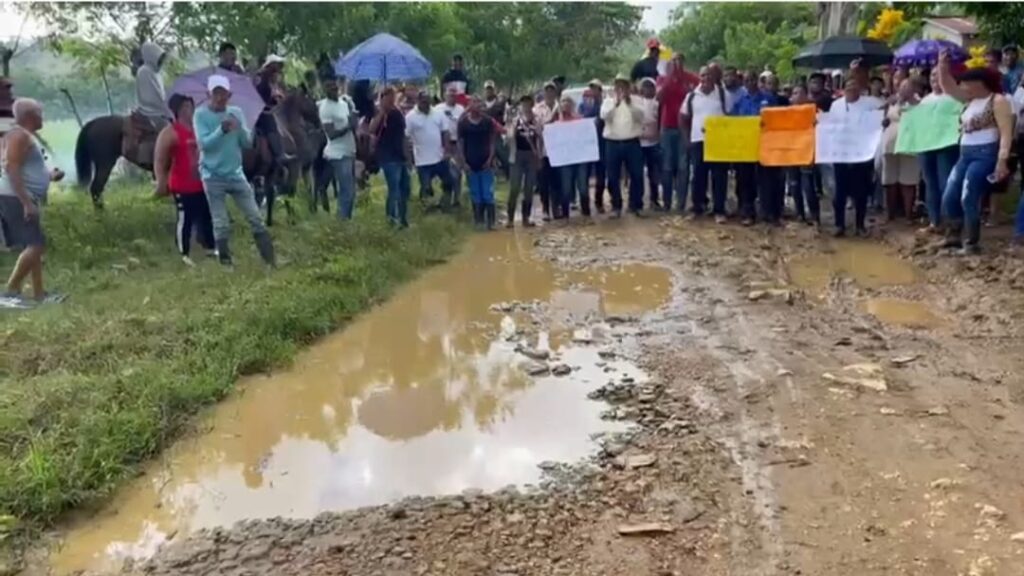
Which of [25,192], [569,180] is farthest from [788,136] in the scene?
[25,192]

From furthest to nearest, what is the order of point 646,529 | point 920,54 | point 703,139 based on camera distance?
point 920,54
point 703,139
point 646,529

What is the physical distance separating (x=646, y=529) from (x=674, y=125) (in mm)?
8098

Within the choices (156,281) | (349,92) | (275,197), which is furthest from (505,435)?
(349,92)

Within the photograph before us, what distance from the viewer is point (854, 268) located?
8477 mm

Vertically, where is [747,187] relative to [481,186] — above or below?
below

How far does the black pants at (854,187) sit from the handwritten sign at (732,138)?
110cm

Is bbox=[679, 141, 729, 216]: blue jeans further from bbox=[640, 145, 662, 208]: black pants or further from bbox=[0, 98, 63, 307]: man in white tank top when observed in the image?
bbox=[0, 98, 63, 307]: man in white tank top

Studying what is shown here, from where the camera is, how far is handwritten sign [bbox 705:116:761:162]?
1073 cm

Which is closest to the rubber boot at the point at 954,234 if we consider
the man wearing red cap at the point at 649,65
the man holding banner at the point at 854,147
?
the man holding banner at the point at 854,147

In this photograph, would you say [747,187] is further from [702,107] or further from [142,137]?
[142,137]

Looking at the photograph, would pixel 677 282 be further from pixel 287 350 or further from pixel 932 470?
pixel 932 470

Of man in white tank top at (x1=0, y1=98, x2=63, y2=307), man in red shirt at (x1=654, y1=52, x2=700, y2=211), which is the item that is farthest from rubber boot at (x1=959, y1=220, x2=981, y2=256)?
man in white tank top at (x1=0, y1=98, x2=63, y2=307)

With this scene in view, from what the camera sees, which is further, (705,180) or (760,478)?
(705,180)

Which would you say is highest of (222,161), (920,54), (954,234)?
(920,54)
